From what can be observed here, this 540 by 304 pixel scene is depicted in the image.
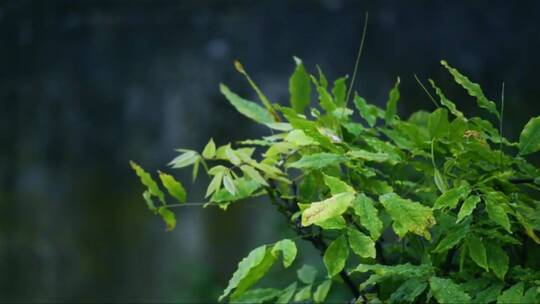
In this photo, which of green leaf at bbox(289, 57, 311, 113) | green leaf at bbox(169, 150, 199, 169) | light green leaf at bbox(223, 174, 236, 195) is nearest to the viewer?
light green leaf at bbox(223, 174, 236, 195)

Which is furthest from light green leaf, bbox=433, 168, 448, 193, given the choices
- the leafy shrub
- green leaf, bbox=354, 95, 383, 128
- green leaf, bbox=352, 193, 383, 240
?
green leaf, bbox=354, 95, 383, 128

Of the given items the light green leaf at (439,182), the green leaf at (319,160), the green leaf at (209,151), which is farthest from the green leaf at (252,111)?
the light green leaf at (439,182)

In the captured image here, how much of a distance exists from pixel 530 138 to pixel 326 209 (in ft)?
1.22

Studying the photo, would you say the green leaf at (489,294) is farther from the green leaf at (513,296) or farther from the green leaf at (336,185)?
the green leaf at (336,185)

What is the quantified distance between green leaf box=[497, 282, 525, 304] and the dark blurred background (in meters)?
2.11

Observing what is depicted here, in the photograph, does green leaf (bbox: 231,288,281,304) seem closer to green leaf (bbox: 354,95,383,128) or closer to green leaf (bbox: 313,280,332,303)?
green leaf (bbox: 313,280,332,303)

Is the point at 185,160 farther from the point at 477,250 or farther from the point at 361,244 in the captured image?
the point at 477,250

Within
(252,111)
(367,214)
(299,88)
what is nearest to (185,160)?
(252,111)

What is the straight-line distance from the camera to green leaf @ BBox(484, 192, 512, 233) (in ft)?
3.12

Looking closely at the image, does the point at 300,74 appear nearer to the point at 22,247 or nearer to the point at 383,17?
the point at 383,17

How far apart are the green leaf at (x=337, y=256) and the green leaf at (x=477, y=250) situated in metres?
0.19

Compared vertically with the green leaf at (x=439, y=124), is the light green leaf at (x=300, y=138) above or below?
above

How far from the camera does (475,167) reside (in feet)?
3.83

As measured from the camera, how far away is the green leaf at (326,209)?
0.95m
